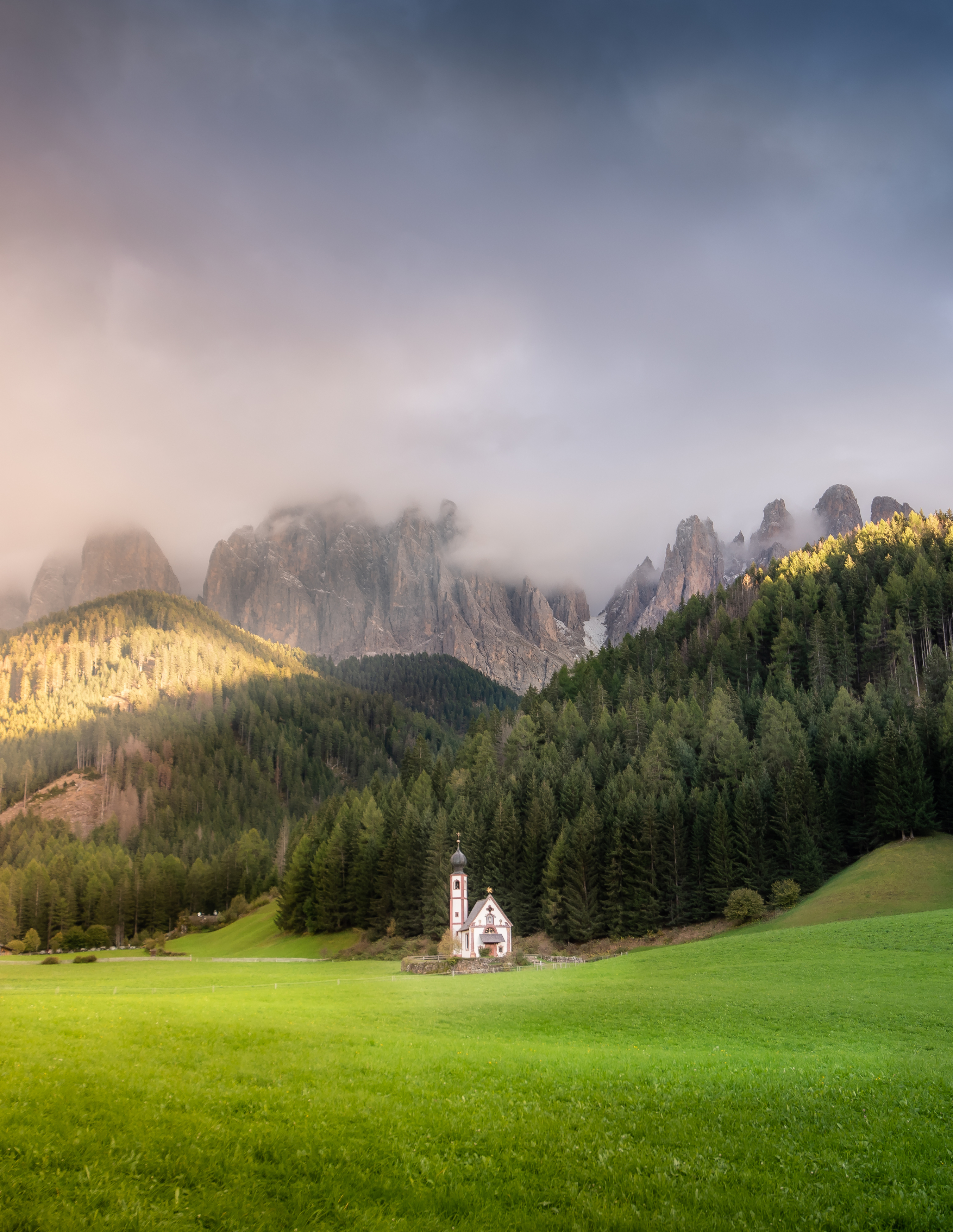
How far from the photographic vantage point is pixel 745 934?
53188 millimetres

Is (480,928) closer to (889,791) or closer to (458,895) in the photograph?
(458,895)

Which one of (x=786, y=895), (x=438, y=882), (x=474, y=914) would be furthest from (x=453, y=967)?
(x=786, y=895)

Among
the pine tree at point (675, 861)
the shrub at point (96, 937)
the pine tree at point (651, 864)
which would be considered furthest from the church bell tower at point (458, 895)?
the shrub at point (96, 937)

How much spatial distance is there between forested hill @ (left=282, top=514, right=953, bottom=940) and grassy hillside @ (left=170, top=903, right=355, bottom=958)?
343 cm

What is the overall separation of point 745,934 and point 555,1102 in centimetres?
4694

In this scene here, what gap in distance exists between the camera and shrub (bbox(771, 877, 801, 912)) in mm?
66062

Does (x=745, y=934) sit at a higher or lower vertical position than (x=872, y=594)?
lower

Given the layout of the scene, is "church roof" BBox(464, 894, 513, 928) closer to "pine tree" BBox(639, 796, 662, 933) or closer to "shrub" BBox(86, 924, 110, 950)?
"pine tree" BBox(639, 796, 662, 933)

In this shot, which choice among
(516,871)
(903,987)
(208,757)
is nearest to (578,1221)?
(903,987)

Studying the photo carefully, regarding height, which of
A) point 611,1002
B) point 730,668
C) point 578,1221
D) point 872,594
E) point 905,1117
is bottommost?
point 611,1002

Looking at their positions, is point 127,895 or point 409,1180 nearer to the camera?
point 409,1180

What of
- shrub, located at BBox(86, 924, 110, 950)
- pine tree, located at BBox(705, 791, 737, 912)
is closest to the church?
pine tree, located at BBox(705, 791, 737, 912)

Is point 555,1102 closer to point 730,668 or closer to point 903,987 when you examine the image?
point 903,987

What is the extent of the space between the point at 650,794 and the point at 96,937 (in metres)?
85.3
